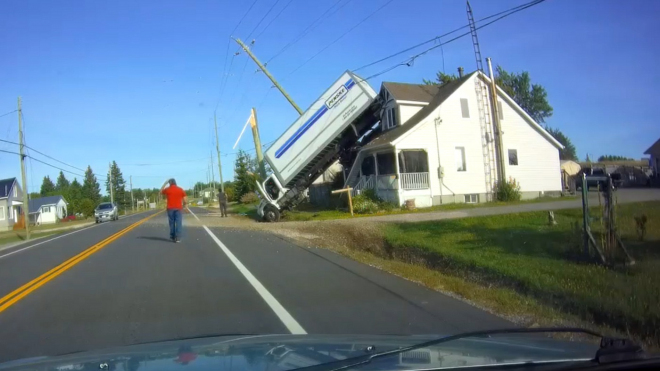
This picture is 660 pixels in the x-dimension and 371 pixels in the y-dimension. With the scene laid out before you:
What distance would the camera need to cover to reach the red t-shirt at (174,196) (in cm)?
1759

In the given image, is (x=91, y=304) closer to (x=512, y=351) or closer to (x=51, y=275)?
(x=51, y=275)

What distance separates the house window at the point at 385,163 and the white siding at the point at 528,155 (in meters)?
6.45

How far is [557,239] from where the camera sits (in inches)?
515

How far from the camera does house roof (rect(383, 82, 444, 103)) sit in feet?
104

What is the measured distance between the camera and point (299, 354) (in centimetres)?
405

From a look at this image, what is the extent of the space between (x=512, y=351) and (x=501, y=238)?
11.1 metres

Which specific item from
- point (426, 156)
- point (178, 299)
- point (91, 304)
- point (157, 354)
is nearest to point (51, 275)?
point (91, 304)

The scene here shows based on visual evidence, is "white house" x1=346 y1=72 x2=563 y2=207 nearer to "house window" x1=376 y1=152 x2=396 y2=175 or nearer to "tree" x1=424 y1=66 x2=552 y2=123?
"house window" x1=376 y1=152 x2=396 y2=175

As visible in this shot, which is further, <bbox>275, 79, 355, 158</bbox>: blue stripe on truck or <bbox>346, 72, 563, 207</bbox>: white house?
<bbox>346, 72, 563, 207</bbox>: white house

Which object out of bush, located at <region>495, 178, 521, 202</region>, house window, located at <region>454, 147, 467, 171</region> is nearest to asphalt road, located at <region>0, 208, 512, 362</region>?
house window, located at <region>454, 147, 467, 171</region>

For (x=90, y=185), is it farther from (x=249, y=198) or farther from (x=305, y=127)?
(x=305, y=127)

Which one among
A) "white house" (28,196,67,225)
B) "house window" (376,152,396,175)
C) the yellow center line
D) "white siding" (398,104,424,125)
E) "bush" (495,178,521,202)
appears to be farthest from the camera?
"white house" (28,196,67,225)

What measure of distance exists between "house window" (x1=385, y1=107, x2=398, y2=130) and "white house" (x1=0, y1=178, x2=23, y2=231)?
4322 centimetres

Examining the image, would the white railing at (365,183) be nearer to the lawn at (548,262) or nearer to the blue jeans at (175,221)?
the lawn at (548,262)
